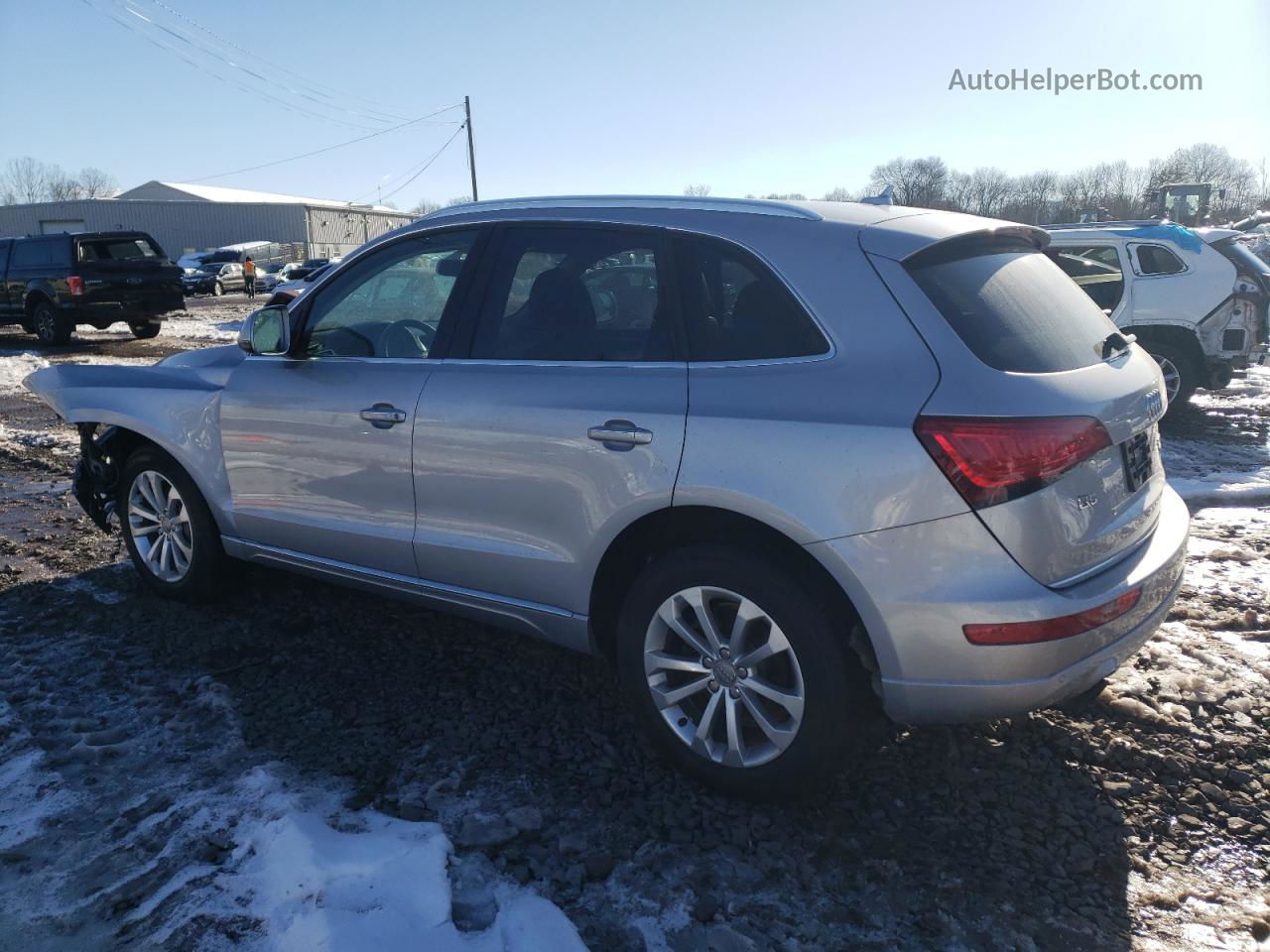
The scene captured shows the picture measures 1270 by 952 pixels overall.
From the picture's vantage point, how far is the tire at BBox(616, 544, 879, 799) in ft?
8.82

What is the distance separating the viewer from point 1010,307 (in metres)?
2.83

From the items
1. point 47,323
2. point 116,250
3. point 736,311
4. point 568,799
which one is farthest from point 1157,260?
point 47,323

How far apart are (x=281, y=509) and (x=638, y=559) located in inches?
69.1

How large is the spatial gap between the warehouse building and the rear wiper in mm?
63324

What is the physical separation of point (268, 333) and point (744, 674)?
257 cm

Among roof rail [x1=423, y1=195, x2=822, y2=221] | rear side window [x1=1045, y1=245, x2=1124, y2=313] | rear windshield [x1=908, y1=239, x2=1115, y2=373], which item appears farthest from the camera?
Result: rear side window [x1=1045, y1=245, x2=1124, y2=313]

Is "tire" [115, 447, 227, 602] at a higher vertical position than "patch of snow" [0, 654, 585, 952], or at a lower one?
higher

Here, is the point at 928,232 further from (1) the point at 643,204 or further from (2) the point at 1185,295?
(2) the point at 1185,295

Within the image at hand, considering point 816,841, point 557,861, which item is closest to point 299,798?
point 557,861

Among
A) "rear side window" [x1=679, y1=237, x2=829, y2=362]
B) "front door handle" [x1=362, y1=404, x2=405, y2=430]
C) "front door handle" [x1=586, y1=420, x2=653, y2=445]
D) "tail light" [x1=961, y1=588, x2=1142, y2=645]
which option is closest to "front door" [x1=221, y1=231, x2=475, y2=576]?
"front door handle" [x1=362, y1=404, x2=405, y2=430]

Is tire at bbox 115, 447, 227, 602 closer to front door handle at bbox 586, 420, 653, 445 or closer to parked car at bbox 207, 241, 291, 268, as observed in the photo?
front door handle at bbox 586, 420, 653, 445

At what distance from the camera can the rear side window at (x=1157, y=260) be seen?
906 centimetres

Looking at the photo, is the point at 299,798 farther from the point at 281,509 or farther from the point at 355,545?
the point at 281,509

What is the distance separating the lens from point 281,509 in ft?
13.2
